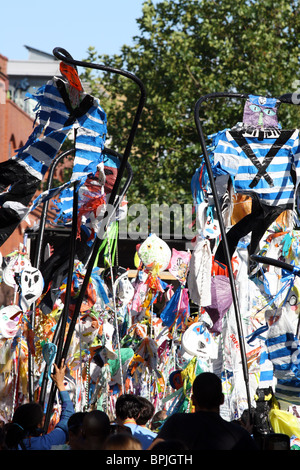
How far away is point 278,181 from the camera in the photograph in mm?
7637

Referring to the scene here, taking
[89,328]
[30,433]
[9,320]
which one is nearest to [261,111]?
[89,328]

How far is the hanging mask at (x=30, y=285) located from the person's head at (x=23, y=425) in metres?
2.87

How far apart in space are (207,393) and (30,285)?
3.70 meters

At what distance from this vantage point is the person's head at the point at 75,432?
14.6 ft

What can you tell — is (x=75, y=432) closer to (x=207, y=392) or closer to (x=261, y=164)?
(x=207, y=392)

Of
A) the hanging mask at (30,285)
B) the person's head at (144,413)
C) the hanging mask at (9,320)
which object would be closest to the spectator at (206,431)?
the person's head at (144,413)

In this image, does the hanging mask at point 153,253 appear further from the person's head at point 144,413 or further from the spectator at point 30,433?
the spectator at point 30,433

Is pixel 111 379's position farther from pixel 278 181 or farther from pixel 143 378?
pixel 278 181

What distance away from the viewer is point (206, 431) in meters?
3.91

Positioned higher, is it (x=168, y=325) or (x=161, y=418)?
(x=168, y=325)
